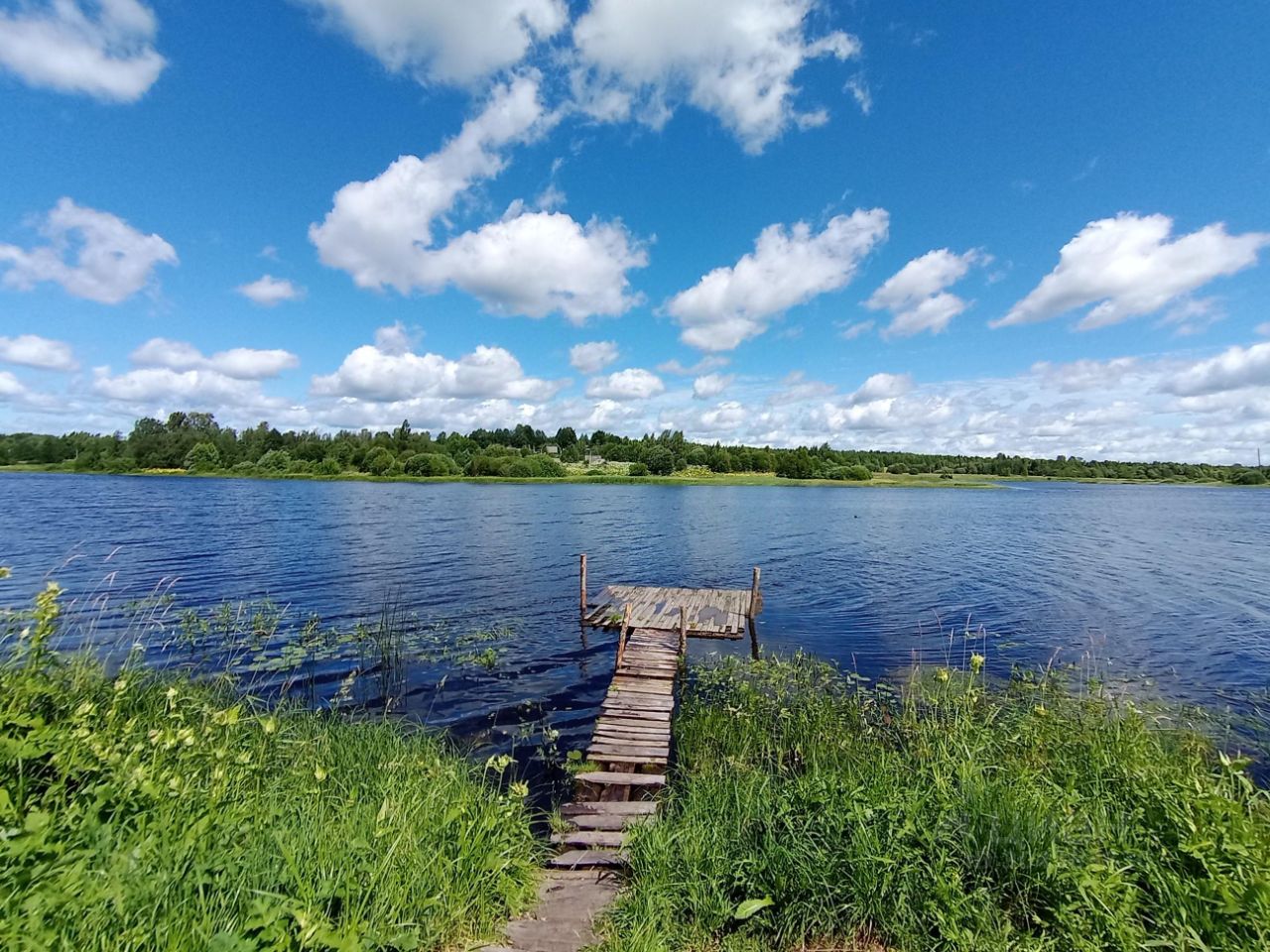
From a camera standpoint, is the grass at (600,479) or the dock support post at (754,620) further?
the grass at (600,479)

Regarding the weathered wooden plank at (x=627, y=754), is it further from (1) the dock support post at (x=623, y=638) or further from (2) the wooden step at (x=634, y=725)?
(1) the dock support post at (x=623, y=638)

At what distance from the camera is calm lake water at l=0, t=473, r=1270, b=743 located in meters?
17.7

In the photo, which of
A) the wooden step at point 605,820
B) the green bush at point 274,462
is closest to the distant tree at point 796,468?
the green bush at point 274,462

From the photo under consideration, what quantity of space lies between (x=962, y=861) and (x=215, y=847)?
6.73 metres

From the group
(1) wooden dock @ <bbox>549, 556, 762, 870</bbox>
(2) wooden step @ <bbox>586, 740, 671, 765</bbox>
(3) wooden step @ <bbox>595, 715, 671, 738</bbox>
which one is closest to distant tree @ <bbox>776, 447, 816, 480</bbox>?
(1) wooden dock @ <bbox>549, 556, 762, 870</bbox>

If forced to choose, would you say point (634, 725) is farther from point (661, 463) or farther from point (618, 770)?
point (661, 463)

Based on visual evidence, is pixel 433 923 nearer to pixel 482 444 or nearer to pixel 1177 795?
pixel 1177 795

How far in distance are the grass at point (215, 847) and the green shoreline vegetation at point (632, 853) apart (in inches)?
1.0

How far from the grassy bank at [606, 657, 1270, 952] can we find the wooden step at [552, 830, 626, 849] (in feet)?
2.65

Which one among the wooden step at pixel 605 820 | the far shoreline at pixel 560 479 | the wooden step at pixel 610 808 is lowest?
the wooden step at pixel 610 808

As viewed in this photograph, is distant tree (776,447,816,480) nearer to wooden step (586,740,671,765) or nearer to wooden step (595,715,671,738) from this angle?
wooden step (595,715,671,738)

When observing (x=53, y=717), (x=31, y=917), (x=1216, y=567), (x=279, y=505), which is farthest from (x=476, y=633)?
(x=279, y=505)

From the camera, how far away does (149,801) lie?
5176 mm

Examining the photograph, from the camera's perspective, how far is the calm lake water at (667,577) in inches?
698
